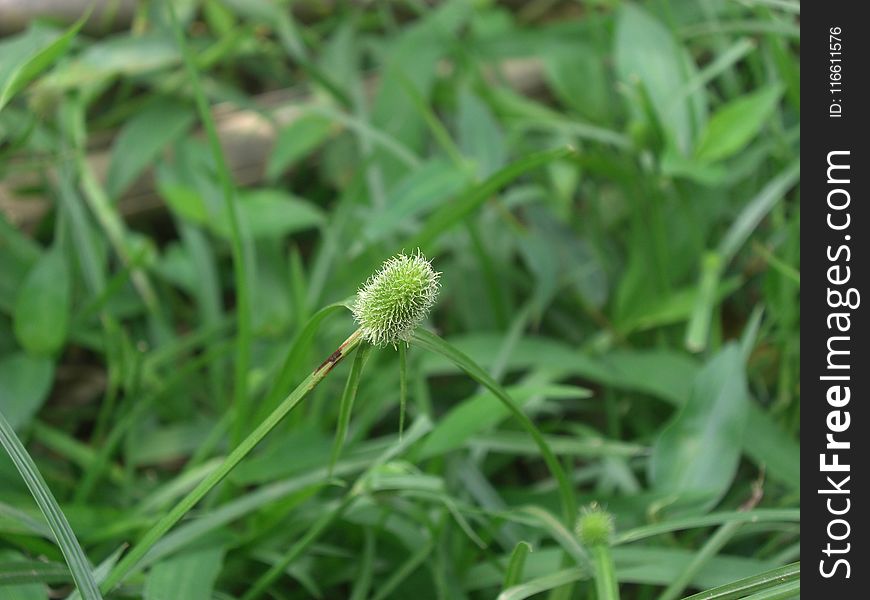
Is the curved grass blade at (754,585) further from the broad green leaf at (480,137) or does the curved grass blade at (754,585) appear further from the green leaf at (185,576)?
the broad green leaf at (480,137)

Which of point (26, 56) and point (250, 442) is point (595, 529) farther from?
point (26, 56)

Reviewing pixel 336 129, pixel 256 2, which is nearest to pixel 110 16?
pixel 256 2

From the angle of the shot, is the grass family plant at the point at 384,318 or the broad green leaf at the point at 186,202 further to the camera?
the broad green leaf at the point at 186,202

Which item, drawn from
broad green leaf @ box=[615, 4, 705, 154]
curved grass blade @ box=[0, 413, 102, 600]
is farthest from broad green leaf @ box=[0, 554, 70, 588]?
broad green leaf @ box=[615, 4, 705, 154]

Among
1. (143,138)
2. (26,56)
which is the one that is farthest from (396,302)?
(143,138)

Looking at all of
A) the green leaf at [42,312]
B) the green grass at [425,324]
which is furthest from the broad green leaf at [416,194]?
the green leaf at [42,312]

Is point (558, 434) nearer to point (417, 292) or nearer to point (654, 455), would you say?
point (654, 455)
